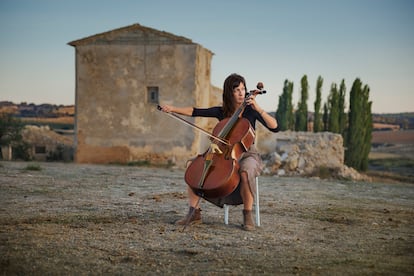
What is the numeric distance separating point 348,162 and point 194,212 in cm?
2000

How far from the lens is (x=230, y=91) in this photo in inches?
227

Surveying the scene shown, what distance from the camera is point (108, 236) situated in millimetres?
5125

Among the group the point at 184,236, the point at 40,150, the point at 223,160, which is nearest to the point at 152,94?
the point at 40,150

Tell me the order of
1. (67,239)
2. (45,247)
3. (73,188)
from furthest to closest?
1. (73,188)
2. (67,239)
3. (45,247)

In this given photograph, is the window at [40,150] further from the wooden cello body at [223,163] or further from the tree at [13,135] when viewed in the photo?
the wooden cello body at [223,163]

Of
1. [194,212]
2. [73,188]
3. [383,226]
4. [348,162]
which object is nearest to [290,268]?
[194,212]

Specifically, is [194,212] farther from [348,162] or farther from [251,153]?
[348,162]

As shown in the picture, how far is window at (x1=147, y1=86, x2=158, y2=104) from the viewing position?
16625 millimetres

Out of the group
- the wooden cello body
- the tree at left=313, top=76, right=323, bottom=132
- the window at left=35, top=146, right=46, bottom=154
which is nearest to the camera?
the wooden cello body

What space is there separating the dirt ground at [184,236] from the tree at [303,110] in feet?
56.9

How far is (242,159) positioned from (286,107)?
816 inches

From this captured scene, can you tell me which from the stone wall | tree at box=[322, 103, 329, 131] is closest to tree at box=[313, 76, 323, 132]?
tree at box=[322, 103, 329, 131]

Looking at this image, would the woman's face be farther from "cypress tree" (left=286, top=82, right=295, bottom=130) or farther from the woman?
"cypress tree" (left=286, top=82, right=295, bottom=130)

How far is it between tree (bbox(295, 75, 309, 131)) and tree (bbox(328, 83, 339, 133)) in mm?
1123
